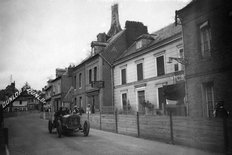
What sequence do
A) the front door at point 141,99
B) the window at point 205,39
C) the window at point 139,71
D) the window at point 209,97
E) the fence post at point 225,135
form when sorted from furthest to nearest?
the window at point 139,71
the front door at point 141,99
the window at point 205,39
the window at point 209,97
the fence post at point 225,135

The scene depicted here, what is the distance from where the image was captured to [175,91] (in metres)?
15.1

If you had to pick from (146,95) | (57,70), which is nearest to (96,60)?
(146,95)

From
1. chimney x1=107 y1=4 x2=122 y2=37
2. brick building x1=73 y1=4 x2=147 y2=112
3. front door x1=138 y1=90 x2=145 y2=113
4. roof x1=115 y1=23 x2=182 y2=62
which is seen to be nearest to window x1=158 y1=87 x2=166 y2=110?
front door x1=138 y1=90 x2=145 y2=113

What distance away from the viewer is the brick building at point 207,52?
1095 centimetres

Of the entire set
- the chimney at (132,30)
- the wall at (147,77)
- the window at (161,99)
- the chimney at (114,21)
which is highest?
the chimney at (114,21)

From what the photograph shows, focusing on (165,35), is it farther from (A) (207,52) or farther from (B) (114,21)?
(B) (114,21)

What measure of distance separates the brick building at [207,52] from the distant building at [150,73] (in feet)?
8.28

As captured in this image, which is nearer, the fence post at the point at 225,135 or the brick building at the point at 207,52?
the fence post at the point at 225,135

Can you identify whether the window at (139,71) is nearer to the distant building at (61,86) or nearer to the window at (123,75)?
the window at (123,75)

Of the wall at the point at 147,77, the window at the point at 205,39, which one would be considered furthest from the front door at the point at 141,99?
the window at the point at 205,39

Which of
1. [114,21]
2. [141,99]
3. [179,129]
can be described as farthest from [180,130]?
[114,21]

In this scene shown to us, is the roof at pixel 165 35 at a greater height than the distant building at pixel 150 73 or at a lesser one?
greater

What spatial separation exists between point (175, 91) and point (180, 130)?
5.61 meters

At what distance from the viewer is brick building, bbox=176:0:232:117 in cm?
1095
